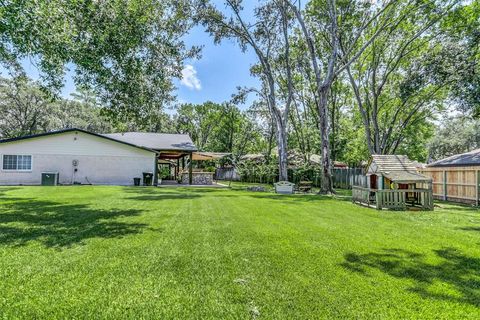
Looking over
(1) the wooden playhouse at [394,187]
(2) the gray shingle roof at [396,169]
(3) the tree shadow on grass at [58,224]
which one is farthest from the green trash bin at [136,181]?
(2) the gray shingle roof at [396,169]

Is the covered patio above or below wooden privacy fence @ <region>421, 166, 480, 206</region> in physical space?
above

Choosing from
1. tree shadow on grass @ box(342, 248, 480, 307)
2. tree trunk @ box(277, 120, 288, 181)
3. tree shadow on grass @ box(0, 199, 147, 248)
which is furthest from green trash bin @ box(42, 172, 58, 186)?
tree shadow on grass @ box(342, 248, 480, 307)

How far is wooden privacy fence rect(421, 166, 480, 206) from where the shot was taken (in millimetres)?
14547

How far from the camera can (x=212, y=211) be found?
Result: 941 centimetres

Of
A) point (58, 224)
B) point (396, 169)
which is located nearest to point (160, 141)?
point (396, 169)

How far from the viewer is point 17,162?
19.5 meters

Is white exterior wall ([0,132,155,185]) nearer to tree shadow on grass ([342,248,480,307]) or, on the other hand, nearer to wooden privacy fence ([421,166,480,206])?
wooden privacy fence ([421,166,480,206])

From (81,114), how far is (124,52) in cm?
4073

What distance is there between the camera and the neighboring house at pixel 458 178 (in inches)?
575

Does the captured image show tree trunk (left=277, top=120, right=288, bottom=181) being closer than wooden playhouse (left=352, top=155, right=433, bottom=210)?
No

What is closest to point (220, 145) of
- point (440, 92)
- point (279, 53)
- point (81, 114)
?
point (81, 114)

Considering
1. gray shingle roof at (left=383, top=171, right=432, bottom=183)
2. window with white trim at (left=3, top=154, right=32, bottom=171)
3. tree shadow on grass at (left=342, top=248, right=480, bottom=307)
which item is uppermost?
window with white trim at (left=3, top=154, right=32, bottom=171)

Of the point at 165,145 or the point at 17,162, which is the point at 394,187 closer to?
the point at 165,145

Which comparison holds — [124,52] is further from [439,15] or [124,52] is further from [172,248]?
[439,15]
